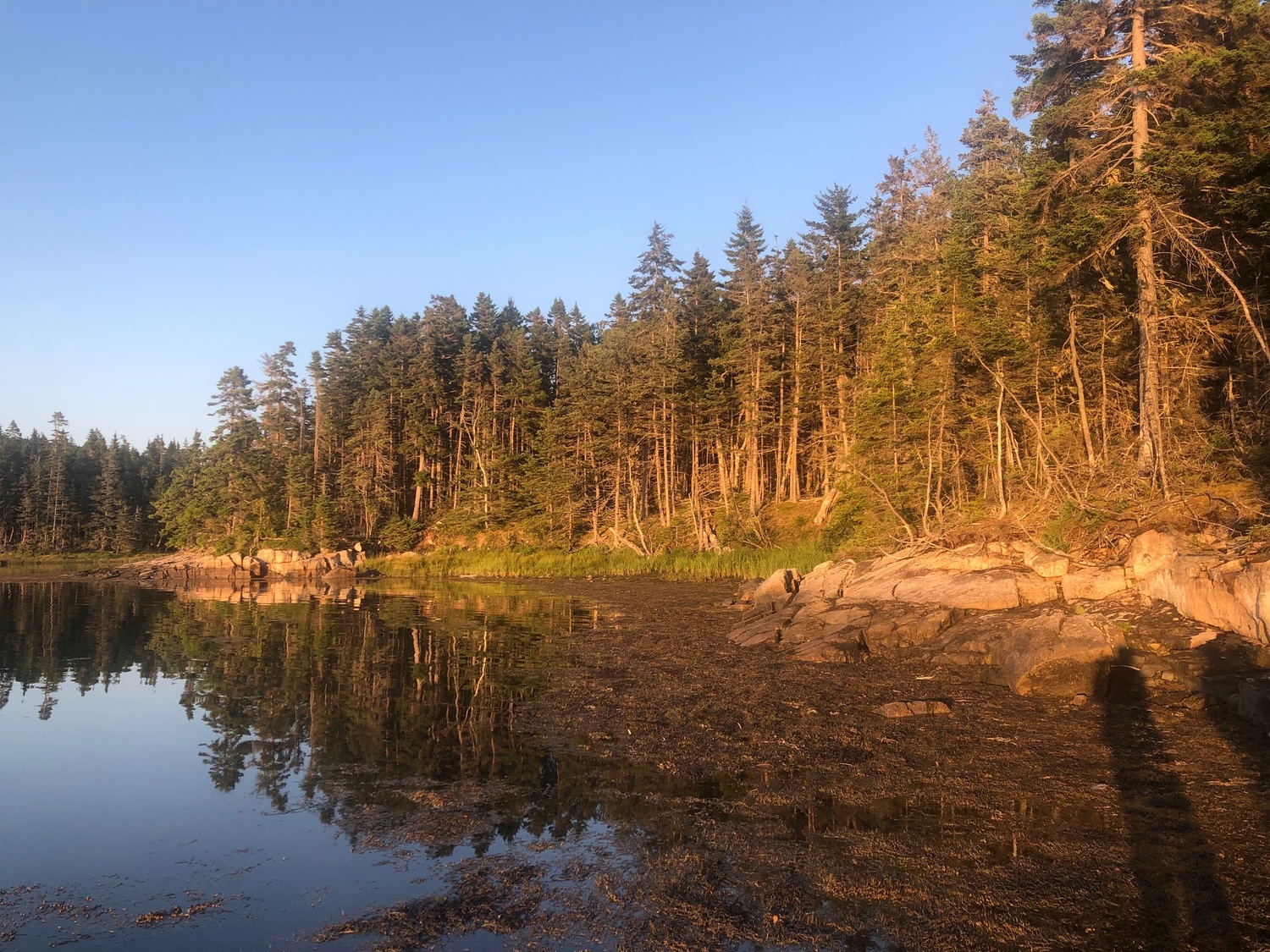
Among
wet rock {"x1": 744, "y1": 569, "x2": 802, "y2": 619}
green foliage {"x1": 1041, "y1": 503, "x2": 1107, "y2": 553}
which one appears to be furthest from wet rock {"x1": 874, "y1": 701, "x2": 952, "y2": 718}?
wet rock {"x1": 744, "y1": 569, "x2": 802, "y2": 619}

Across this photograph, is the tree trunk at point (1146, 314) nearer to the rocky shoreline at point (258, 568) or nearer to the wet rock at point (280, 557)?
the rocky shoreline at point (258, 568)

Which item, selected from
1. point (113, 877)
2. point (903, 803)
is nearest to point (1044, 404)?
point (903, 803)

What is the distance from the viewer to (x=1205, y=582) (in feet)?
38.9

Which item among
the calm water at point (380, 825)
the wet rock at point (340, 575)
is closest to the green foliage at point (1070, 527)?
the calm water at point (380, 825)

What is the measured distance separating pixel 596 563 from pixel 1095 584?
109ft

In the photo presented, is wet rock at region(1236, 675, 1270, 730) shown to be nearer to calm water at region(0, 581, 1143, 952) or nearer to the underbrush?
calm water at region(0, 581, 1143, 952)

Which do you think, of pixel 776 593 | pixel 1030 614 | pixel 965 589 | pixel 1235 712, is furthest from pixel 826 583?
pixel 1235 712

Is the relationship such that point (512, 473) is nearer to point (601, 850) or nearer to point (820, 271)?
point (820, 271)

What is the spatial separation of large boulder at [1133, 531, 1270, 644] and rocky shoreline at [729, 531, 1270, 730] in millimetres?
22

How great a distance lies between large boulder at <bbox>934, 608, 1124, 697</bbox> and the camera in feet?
38.1

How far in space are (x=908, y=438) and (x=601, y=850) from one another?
24316 millimetres

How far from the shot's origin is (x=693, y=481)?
47.7 meters

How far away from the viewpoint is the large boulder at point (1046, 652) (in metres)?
11.6

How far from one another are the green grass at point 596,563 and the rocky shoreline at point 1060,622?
1248cm
